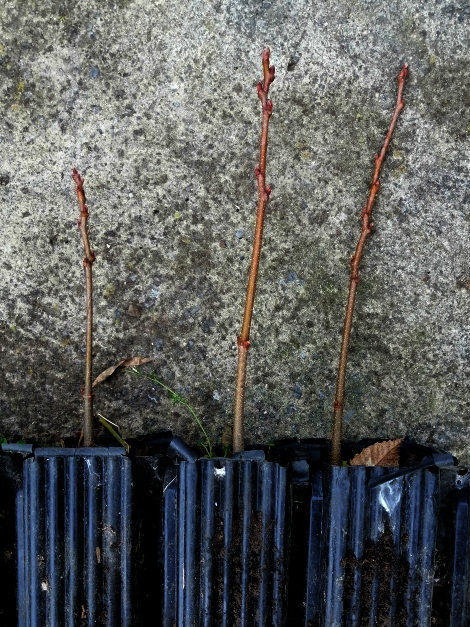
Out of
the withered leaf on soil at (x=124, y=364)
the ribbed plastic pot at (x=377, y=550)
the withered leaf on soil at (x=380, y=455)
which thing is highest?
the withered leaf on soil at (x=124, y=364)

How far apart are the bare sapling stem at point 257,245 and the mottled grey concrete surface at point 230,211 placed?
0.34 metres

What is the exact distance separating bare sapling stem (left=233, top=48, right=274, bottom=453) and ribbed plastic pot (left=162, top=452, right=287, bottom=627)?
0.53 feet

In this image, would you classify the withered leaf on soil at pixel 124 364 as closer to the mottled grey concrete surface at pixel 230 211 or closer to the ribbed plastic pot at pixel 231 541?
the mottled grey concrete surface at pixel 230 211

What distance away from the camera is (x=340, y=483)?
1554 mm

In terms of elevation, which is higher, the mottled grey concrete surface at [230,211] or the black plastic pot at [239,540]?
the mottled grey concrete surface at [230,211]

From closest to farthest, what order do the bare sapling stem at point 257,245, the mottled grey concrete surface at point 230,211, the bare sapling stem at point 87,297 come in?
the bare sapling stem at point 257,245, the bare sapling stem at point 87,297, the mottled grey concrete surface at point 230,211

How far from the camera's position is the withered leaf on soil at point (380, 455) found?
5.77ft

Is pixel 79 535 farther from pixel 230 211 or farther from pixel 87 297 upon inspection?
pixel 230 211

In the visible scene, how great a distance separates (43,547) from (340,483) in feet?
2.79

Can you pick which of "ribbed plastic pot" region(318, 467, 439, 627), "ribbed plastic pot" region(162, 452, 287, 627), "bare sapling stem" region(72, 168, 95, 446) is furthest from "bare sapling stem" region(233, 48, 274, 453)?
"bare sapling stem" region(72, 168, 95, 446)

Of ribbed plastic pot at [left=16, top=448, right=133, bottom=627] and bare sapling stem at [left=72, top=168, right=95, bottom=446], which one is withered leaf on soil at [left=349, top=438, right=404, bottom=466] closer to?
ribbed plastic pot at [left=16, top=448, right=133, bottom=627]

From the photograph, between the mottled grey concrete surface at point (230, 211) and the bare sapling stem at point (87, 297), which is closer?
the bare sapling stem at point (87, 297)

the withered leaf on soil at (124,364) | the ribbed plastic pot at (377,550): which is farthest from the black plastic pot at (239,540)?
the withered leaf on soil at (124,364)

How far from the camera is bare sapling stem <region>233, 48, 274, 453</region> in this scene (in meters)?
1.48
